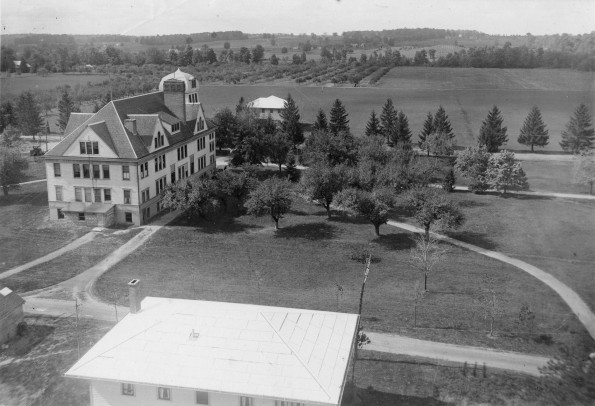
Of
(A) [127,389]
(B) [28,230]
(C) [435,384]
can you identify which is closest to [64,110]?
(B) [28,230]

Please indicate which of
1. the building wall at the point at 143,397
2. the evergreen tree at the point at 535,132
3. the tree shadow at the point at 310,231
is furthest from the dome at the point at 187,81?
the building wall at the point at 143,397

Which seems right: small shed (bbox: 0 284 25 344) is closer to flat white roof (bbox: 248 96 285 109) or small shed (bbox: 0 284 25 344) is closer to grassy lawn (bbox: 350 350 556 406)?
grassy lawn (bbox: 350 350 556 406)

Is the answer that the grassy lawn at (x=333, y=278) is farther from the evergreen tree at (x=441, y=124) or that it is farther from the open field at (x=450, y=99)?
the open field at (x=450, y=99)

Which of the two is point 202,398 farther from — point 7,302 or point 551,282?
point 551,282

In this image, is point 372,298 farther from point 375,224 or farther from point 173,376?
point 173,376

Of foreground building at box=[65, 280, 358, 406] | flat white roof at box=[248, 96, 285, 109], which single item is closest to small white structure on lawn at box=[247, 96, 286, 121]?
flat white roof at box=[248, 96, 285, 109]
